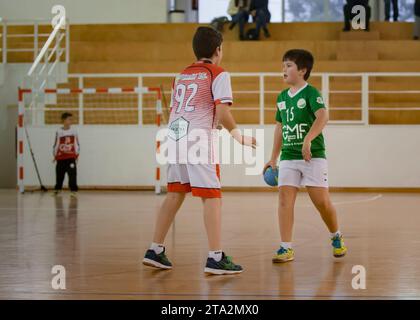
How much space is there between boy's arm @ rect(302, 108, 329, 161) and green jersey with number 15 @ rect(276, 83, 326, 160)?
2.8 inches

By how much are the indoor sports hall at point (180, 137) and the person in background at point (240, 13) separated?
8 centimetres

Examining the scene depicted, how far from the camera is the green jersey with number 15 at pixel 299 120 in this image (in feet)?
20.1

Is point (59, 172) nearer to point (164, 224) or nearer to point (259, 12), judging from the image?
point (259, 12)

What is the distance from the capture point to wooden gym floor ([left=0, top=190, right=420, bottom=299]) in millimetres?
4754

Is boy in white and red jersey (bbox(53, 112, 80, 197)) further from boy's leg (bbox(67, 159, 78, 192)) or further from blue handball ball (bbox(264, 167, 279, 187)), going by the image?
blue handball ball (bbox(264, 167, 279, 187))

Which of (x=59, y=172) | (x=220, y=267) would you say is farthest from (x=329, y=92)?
(x=220, y=267)

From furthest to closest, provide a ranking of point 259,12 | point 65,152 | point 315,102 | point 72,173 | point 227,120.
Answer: point 259,12 → point 72,173 → point 65,152 → point 315,102 → point 227,120

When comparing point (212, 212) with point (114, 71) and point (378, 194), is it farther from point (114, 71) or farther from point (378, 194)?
point (114, 71)

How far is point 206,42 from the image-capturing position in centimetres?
548

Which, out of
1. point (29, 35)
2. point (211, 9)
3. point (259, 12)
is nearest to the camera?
point (29, 35)

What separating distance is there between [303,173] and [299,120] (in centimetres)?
39

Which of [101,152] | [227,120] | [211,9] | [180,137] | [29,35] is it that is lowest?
[101,152]
